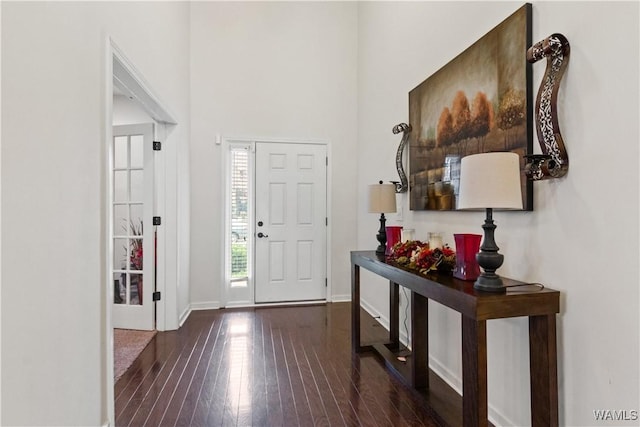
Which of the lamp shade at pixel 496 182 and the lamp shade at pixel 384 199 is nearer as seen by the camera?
the lamp shade at pixel 496 182

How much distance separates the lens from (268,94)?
413 centimetres

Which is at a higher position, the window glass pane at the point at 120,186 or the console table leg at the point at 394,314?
the window glass pane at the point at 120,186

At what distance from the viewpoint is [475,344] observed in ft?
4.66

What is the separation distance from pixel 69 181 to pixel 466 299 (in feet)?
5.88

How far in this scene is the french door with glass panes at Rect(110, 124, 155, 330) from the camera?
320 cm

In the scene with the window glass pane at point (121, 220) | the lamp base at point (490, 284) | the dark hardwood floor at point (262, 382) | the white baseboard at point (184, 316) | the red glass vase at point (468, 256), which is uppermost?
the window glass pane at point (121, 220)

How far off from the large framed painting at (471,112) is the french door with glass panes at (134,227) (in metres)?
2.50

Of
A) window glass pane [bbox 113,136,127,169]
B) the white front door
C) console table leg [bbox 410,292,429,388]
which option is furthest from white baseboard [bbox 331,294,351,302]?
window glass pane [bbox 113,136,127,169]

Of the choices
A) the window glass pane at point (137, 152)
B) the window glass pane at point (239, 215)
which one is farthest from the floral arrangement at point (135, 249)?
the window glass pane at point (239, 215)

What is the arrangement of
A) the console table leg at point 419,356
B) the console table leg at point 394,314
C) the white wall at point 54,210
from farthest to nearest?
1. the console table leg at point 394,314
2. the console table leg at point 419,356
3. the white wall at point 54,210

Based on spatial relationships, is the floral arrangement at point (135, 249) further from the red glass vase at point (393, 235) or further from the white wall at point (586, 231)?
the white wall at point (586, 231)

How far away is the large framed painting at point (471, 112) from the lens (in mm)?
1622

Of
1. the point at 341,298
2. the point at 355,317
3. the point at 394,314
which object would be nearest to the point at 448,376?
the point at 394,314

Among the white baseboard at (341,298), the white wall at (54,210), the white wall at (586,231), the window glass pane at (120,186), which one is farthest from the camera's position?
the white baseboard at (341,298)
